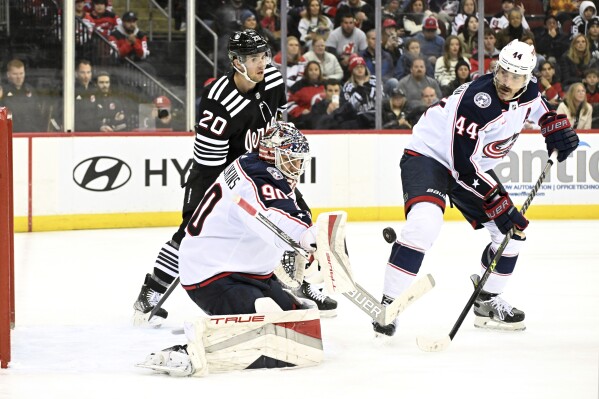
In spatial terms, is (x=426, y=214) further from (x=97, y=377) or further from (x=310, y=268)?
(x=97, y=377)

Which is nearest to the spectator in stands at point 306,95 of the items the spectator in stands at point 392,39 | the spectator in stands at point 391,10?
the spectator in stands at point 392,39

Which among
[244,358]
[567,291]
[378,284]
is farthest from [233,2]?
[244,358]

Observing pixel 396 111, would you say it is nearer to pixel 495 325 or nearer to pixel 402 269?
pixel 495 325

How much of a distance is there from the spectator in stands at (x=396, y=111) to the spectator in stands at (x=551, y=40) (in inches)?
50.2

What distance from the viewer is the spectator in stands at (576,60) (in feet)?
31.2

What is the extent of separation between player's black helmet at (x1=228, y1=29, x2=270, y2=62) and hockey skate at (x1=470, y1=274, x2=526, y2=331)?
4.03 ft

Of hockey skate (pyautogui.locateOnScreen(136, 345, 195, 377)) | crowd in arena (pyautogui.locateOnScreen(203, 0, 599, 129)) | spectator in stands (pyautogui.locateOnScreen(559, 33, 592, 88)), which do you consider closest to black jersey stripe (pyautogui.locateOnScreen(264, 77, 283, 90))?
hockey skate (pyautogui.locateOnScreen(136, 345, 195, 377))

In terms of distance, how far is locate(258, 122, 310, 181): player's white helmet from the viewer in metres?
3.58

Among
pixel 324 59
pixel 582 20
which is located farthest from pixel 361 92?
pixel 582 20

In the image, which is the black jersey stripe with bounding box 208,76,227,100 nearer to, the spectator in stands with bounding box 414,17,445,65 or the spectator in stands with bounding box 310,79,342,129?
the spectator in stands with bounding box 310,79,342,129

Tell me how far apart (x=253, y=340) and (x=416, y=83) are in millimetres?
5897

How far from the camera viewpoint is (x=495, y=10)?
31.1 ft

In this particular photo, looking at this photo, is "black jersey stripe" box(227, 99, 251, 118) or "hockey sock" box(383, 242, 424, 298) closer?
"hockey sock" box(383, 242, 424, 298)

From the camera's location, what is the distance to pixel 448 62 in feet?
30.5
